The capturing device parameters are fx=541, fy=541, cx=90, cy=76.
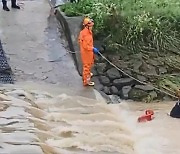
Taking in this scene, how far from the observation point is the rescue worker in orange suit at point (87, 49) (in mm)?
9320

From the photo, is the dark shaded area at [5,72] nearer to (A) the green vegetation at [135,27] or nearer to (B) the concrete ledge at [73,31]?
(B) the concrete ledge at [73,31]

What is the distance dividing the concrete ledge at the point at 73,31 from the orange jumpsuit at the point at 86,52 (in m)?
0.59

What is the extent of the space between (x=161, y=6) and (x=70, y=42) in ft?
7.47

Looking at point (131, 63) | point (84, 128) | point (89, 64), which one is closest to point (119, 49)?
point (131, 63)

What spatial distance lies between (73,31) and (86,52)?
5.65 feet

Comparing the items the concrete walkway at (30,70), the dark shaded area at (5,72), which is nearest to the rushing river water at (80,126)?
the concrete walkway at (30,70)

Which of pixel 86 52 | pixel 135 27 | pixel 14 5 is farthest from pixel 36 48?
pixel 14 5

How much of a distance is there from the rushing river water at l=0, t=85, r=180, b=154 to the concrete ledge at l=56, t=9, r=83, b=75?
4.73ft

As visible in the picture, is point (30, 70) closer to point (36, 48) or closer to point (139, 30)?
point (36, 48)

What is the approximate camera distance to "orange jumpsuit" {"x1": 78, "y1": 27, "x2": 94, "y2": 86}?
9.32 metres

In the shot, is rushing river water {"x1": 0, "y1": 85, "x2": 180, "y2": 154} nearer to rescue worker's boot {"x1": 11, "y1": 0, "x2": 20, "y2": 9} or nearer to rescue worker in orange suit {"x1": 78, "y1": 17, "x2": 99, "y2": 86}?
rescue worker in orange suit {"x1": 78, "y1": 17, "x2": 99, "y2": 86}

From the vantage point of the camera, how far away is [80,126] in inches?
328

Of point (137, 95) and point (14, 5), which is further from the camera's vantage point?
point (14, 5)

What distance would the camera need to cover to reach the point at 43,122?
26.7ft
